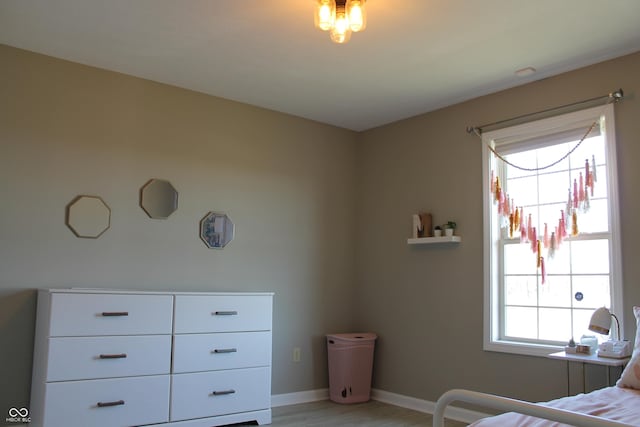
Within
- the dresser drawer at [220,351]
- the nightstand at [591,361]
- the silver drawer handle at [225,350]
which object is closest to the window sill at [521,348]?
the nightstand at [591,361]

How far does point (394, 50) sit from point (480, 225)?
4.94 ft

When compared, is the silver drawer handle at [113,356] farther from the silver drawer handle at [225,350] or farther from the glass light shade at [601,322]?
the glass light shade at [601,322]

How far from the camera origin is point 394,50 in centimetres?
345

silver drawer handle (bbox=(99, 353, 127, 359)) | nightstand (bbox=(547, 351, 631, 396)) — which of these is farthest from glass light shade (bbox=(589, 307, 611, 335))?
silver drawer handle (bbox=(99, 353, 127, 359))

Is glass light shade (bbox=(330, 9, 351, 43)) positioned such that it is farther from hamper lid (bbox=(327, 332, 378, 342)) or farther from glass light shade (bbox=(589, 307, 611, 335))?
hamper lid (bbox=(327, 332, 378, 342))

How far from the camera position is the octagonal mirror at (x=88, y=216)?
3652 mm

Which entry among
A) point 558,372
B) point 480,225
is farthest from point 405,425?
point 480,225

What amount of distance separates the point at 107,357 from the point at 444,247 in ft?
8.50

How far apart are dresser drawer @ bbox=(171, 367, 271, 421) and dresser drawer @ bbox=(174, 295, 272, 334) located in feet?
0.98

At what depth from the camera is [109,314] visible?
330 cm

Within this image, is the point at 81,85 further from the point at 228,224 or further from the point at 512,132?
the point at 512,132

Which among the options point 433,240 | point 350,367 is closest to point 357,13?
point 433,240

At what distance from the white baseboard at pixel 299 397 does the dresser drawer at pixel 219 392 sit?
0.57m

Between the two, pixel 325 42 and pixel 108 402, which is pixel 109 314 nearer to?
pixel 108 402
